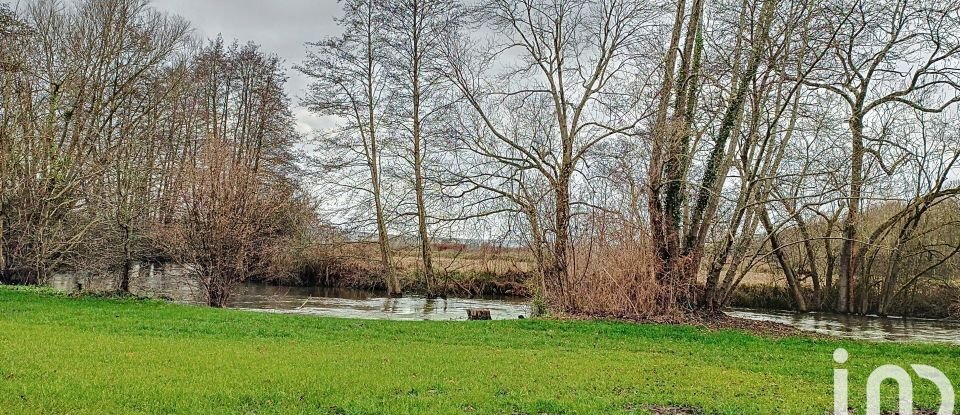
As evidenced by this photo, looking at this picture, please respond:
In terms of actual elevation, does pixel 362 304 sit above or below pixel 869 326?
below

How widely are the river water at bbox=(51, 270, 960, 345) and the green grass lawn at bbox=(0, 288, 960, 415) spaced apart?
197 inches

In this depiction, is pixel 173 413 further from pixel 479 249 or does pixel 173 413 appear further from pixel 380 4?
pixel 380 4

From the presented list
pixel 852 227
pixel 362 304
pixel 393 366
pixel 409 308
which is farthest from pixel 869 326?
pixel 393 366

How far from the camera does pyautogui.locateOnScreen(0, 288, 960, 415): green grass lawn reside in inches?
230

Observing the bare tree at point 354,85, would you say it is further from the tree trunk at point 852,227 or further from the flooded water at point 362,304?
the tree trunk at point 852,227

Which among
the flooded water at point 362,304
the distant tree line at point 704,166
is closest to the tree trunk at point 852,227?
the distant tree line at point 704,166

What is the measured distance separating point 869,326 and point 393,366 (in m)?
16.4

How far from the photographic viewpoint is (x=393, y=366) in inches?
308

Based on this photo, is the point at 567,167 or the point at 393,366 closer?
the point at 393,366

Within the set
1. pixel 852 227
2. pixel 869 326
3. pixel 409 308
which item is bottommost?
pixel 409 308

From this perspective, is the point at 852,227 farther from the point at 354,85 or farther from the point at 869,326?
the point at 354,85

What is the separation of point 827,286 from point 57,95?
2602 cm

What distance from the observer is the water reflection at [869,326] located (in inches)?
633

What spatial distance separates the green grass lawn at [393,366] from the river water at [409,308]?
5.01 m
